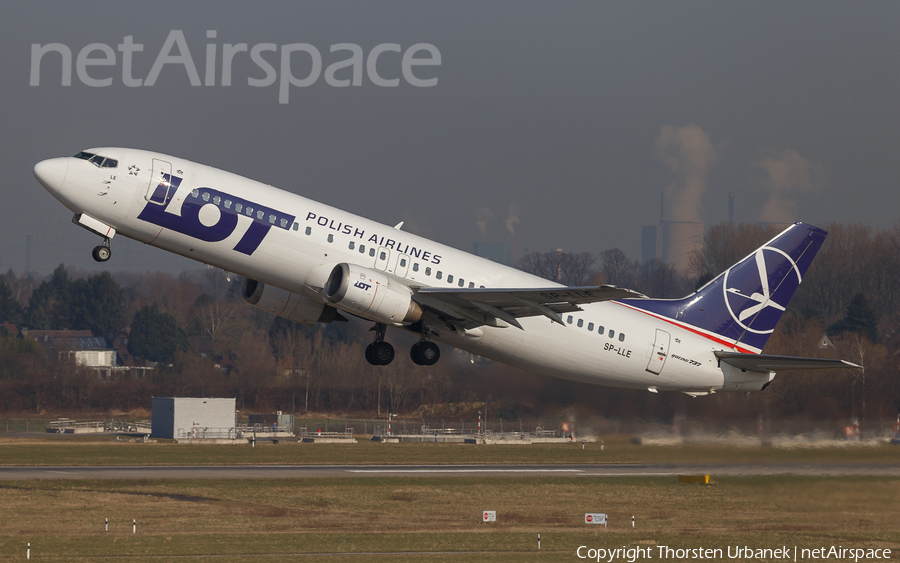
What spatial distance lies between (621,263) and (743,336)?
11837 centimetres

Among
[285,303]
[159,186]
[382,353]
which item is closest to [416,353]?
[382,353]

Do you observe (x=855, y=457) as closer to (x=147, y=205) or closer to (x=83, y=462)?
(x=147, y=205)

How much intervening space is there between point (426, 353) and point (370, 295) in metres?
4.67

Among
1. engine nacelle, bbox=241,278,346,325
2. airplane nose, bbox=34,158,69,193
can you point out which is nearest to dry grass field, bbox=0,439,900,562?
engine nacelle, bbox=241,278,346,325

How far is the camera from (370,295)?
32.7 meters

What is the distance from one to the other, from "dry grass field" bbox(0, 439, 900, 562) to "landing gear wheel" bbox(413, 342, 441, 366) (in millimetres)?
6053

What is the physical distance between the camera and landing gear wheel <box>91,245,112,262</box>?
3256 cm

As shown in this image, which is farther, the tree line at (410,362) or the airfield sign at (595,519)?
the tree line at (410,362)

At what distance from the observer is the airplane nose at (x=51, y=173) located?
31578mm

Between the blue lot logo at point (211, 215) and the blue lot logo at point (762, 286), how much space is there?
19.1m

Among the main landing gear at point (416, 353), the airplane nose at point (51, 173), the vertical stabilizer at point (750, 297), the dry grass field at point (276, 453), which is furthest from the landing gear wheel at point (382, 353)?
the dry grass field at point (276, 453)

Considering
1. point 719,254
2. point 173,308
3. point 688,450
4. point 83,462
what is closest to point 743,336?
point 688,450

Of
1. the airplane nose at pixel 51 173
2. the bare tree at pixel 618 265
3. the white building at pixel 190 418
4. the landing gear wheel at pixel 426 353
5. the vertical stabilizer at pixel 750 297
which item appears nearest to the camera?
the airplane nose at pixel 51 173

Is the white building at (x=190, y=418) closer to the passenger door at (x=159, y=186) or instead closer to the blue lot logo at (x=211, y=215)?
the blue lot logo at (x=211, y=215)
